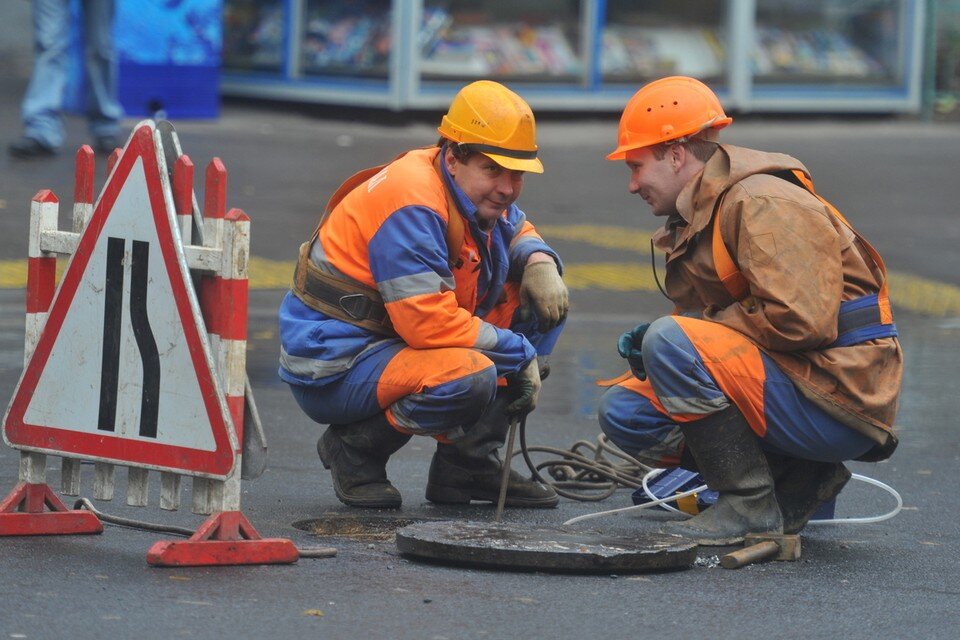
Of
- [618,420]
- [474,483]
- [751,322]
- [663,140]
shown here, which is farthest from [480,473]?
[663,140]

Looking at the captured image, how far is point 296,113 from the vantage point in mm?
14867

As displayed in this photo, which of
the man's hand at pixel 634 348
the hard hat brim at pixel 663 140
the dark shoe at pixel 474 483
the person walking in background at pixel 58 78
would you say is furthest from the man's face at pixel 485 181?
the person walking in background at pixel 58 78

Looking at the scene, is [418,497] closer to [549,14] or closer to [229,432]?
[229,432]

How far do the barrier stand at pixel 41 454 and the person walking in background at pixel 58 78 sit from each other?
21.4ft

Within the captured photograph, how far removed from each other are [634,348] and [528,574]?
36.3 inches

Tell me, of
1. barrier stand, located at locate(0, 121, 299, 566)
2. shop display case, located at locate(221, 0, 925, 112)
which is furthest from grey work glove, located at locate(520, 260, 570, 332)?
shop display case, located at locate(221, 0, 925, 112)

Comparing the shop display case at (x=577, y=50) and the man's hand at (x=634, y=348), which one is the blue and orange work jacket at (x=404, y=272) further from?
the shop display case at (x=577, y=50)

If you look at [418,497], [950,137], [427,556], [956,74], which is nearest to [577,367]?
[418,497]

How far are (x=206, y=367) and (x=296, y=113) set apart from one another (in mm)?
11045

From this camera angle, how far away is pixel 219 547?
414 centimetres

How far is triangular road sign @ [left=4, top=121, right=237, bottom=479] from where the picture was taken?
160 inches

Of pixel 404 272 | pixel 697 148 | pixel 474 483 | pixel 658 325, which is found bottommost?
pixel 474 483

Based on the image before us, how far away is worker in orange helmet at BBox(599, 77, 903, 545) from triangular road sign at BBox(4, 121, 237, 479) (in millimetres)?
1318

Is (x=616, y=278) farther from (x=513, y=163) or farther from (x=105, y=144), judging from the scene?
(x=513, y=163)
